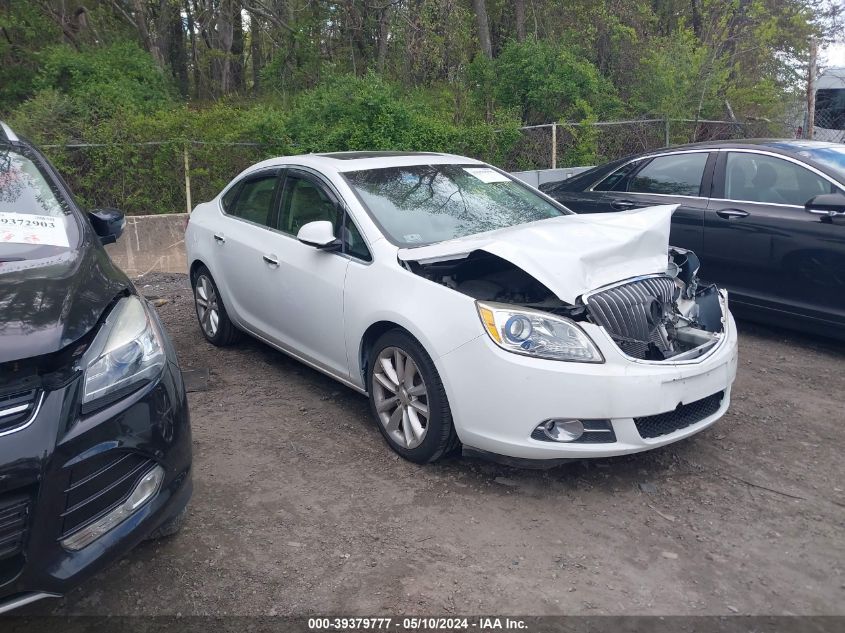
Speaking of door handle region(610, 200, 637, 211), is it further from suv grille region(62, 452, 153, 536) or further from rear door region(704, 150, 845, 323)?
suv grille region(62, 452, 153, 536)

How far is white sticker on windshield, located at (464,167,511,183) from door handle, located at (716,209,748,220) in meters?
1.99

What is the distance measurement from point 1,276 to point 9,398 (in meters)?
0.80

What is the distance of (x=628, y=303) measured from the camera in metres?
3.86

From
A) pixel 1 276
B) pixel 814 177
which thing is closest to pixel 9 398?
pixel 1 276

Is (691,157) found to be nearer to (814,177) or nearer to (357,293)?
(814,177)

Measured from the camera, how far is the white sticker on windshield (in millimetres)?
5284

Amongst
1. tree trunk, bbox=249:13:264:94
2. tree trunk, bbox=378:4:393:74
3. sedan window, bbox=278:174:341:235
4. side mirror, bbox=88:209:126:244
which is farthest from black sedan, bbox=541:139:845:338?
tree trunk, bbox=249:13:264:94

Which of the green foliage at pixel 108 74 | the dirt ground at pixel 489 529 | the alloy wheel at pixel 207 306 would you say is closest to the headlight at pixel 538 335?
the dirt ground at pixel 489 529

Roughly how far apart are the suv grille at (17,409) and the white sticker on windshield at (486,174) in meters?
3.46

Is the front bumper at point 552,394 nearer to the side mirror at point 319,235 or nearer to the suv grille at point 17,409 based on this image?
the side mirror at point 319,235

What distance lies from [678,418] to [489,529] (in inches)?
45.4

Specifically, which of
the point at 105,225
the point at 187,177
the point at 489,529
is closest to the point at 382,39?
the point at 187,177

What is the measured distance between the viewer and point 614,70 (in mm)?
16328

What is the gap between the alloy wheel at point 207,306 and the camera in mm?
6070
